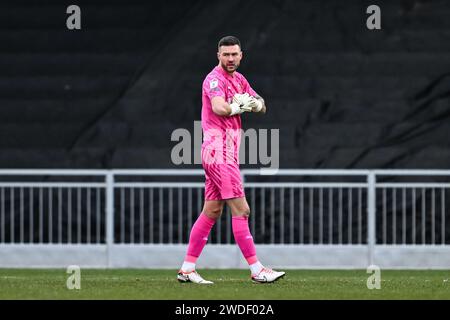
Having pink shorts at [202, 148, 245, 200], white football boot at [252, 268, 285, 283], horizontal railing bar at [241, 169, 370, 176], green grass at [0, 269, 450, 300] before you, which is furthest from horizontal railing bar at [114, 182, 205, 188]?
white football boot at [252, 268, 285, 283]

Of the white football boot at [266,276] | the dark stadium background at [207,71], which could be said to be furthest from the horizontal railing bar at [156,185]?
the white football boot at [266,276]

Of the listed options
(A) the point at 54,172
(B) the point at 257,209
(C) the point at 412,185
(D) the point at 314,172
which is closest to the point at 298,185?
(D) the point at 314,172

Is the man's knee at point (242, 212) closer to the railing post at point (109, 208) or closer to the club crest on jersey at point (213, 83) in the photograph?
the club crest on jersey at point (213, 83)

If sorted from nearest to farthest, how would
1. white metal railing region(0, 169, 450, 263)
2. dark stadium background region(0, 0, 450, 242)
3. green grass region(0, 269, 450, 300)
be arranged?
green grass region(0, 269, 450, 300)
white metal railing region(0, 169, 450, 263)
dark stadium background region(0, 0, 450, 242)

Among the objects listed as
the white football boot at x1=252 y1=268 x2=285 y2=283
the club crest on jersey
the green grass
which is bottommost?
the green grass

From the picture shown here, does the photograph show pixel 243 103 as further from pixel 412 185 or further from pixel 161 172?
pixel 412 185

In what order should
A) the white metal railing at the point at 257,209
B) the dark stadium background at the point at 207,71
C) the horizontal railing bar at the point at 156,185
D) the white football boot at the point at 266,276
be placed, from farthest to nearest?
the dark stadium background at the point at 207,71 < the horizontal railing bar at the point at 156,185 < the white metal railing at the point at 257,209 < the white football boot at the point at 266,276

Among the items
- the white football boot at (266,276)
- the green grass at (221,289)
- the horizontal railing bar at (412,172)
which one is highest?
the horizontal railing bar at (412,172)

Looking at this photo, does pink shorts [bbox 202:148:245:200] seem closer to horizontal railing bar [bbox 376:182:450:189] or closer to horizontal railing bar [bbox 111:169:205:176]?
horizontal railing bar [bbox 111:169:205:176]

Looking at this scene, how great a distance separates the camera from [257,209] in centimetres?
1606

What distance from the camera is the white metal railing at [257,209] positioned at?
15891 mm

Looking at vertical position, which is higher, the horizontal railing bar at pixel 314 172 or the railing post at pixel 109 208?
the horizontal railing bar at pixel 314 172

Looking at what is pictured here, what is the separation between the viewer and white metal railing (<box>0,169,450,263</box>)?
15.9 m
